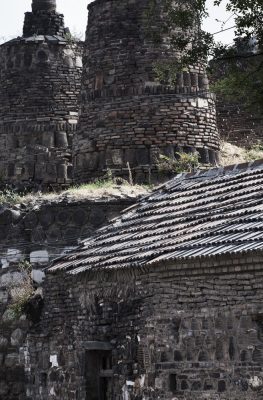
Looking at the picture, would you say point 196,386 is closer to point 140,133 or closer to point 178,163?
point 178,163

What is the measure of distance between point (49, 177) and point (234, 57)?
12.7 m

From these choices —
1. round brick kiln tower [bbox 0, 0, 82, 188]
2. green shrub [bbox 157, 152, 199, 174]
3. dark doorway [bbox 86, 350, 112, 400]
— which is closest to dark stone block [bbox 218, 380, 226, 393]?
dark doorway [bbox 86, 350, 112, 400]

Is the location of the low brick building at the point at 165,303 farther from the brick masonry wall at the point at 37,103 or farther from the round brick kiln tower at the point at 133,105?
the brick masonry wall at the point at 37,103

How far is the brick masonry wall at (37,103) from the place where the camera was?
2942 cm

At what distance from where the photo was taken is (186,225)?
627 inches

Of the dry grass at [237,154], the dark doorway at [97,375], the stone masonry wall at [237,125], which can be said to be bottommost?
the dark doorway at [97,375]

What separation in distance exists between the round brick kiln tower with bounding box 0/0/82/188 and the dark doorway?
12561 millimetres

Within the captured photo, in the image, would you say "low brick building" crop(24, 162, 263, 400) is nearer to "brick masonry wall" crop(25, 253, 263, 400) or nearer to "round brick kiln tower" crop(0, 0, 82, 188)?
"brick masonry wall" crop(25, 253, 263, 400)

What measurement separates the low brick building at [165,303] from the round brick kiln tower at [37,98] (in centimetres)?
1112

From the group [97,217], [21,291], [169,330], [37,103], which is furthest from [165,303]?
[37,103]

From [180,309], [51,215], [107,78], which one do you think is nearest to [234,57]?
[180,309]

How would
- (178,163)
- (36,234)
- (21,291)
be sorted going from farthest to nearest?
1. (178,163)
2. (36,234)
3. (21,291)

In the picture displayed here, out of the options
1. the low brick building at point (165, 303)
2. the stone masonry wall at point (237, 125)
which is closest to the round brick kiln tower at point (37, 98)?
the stone masonry wall at point (237, 125)

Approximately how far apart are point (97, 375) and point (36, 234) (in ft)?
20.6
